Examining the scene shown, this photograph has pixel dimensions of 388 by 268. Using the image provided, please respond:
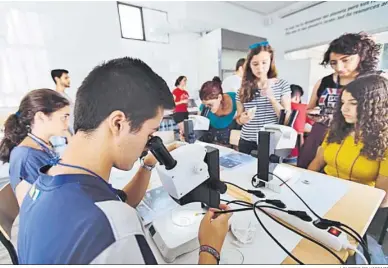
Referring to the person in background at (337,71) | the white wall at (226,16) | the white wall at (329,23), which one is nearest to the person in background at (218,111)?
the person in background at (337,71)

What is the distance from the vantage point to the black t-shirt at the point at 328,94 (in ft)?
4.87

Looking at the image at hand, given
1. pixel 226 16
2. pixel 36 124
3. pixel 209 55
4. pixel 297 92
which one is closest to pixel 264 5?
pixel 226 16

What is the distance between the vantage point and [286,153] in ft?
3.58

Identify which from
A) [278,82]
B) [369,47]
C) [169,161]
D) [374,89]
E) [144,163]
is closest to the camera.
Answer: [169,161]

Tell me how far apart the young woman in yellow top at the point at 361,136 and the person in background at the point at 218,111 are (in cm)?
93

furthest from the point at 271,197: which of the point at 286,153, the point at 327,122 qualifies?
the point at 327,122

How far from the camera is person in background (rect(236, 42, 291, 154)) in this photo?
1702 mm

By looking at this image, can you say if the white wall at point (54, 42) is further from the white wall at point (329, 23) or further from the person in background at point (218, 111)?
the white wall at point (329, 23)

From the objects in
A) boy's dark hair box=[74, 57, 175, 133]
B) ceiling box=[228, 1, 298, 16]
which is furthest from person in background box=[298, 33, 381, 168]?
ceiling box=[228, 1, 298, 16]

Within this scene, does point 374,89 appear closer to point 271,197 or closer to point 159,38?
point 271,197

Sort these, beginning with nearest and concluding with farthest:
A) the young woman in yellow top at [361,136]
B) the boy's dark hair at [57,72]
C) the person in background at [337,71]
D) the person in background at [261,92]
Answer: the young woman in yellow top at [361,136]
the person in background at [337,71]
the person in background at [261,92]
the boy's dark hair at [57,72]

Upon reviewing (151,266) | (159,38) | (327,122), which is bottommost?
(151,266)

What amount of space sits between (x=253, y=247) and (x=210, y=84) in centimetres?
179

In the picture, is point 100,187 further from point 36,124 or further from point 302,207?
point 36,124
